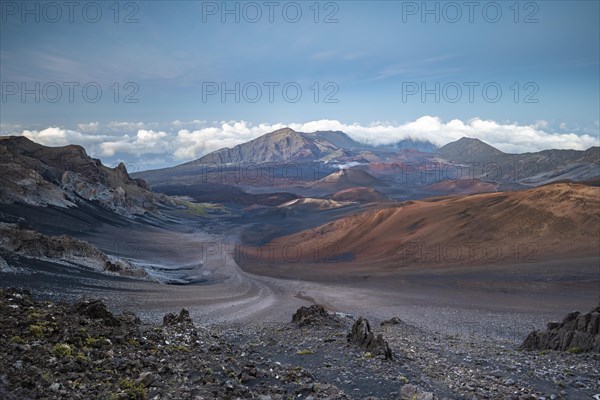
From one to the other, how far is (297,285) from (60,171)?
64914 mm

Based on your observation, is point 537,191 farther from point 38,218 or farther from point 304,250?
point 38,218

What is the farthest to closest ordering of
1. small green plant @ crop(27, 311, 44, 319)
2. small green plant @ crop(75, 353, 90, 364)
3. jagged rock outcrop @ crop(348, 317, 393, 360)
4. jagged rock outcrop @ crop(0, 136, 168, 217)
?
jagged rock outcrop @ crop(0, 136, 168, 217) < jagged rock outcrop @ crop(348, 317, 393, 360) < small green plant @ crop(27, 311, 44, 319) < small green plant @ crop(75, 353, 90, 364)

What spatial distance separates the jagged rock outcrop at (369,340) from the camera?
14250 mm

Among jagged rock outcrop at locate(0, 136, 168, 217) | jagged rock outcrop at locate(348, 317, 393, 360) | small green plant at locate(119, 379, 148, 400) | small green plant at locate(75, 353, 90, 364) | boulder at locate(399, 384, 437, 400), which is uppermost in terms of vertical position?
jagged rock outcrop at locate(0, 136, 168, 217)

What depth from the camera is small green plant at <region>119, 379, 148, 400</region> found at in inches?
335

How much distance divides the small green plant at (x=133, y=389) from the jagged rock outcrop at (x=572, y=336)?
15605 mm

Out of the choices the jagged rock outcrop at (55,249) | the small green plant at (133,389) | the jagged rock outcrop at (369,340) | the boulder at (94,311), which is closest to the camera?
the small green plant at (133,389)

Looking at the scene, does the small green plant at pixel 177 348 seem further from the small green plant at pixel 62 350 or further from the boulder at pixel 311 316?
the boulder at pixel 311 316

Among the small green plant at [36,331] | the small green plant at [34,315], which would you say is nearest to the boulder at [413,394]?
the small green plant at [36,331]

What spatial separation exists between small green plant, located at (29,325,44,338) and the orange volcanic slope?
46.2 m

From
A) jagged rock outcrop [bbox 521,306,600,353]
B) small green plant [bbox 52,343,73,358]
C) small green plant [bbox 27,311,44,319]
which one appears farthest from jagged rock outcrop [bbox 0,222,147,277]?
jagged rock outcrop [bbox 521,306,600,353]

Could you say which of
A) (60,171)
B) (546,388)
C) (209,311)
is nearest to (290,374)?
(546,388)

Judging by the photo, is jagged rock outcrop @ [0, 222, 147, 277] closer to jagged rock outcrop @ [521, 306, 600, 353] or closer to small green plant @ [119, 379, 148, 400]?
small green plant @ [119, 379, 148, 400]

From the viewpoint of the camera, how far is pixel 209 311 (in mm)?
32250
